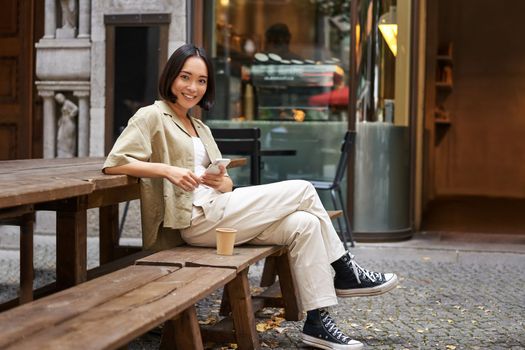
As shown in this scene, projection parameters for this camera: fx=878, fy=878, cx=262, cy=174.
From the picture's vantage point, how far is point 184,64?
3.99 metres

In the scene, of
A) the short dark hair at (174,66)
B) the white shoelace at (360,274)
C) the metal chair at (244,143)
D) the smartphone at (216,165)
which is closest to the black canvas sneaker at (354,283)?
the white shoelace at (360,274)

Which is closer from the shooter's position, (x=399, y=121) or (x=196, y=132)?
(x=196, y=132)

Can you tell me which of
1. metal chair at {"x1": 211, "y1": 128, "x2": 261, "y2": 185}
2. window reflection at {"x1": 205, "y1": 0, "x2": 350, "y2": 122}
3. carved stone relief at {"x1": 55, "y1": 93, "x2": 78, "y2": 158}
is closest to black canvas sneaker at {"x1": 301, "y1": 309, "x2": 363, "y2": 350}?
metal chair at {"x1": 211, "y1": 128, "x2": 261, "y2": 185}

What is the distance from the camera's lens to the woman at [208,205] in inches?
148

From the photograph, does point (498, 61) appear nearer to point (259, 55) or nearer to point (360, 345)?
point (259, 55)

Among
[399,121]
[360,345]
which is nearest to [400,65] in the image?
[399,121]

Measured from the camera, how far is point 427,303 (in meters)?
5.01

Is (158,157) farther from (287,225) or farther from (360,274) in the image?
(360,274)

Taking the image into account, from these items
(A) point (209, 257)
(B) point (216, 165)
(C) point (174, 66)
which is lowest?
(A) point (209, 257)

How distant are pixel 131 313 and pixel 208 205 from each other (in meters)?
1.34

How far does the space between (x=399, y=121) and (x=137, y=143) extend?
430 cm

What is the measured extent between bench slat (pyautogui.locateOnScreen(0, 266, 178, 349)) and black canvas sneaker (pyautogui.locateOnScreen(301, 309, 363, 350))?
756 millimetres

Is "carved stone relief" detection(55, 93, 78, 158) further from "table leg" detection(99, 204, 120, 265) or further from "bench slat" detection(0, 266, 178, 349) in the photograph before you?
"bench slat" detection(0, 266, 178, 349)

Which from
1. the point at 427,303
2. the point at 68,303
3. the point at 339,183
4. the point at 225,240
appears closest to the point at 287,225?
the point at 225,240
